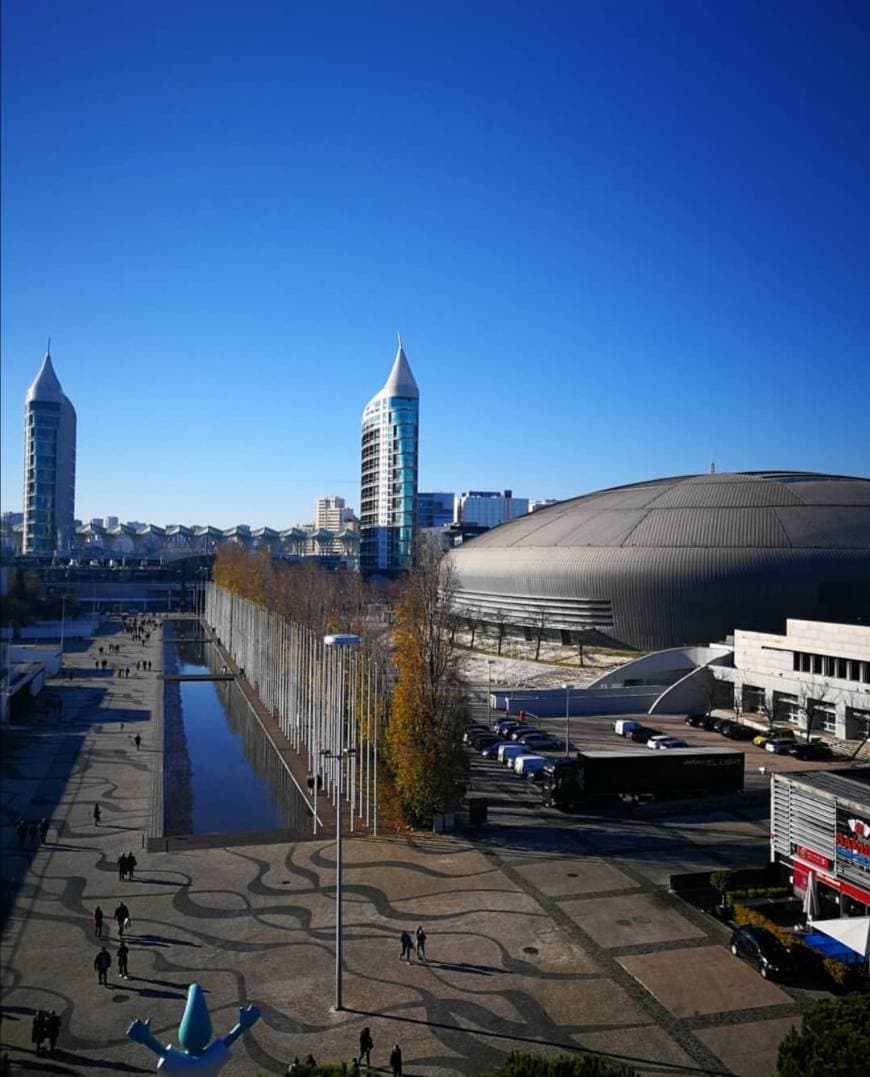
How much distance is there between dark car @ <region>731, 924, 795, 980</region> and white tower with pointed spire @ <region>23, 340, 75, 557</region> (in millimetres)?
137832

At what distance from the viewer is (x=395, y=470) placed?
156 m

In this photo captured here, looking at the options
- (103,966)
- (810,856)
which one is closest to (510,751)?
(810,856)

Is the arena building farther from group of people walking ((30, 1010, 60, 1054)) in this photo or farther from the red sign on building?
group of people walking ((30, 1010, 60, 1054))

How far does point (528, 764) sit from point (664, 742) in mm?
8503

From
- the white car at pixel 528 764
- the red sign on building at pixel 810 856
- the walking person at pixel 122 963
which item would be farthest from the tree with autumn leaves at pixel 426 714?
the walking person at pixel 122 963

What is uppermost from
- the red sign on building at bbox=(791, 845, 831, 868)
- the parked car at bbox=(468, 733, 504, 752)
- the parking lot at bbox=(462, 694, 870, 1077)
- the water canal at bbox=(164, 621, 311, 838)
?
the red sign on building at bbox=(791, 845, 831, 868)

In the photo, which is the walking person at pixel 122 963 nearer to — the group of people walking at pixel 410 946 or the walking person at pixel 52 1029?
the walking person at pixel 52 1029

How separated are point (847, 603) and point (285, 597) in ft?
126

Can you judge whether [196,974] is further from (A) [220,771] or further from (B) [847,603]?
(B) [847,603]

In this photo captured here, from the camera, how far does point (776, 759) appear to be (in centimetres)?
4006

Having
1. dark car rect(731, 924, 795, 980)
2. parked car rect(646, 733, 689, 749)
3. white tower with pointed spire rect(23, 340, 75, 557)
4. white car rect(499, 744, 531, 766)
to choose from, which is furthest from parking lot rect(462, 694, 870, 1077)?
white tower with pointed spire rect(23, 340, 75, 557)

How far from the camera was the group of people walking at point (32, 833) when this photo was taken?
25812 mm

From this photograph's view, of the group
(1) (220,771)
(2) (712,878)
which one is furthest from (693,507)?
(2) (712,878)

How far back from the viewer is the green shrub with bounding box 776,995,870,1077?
37.0ft
